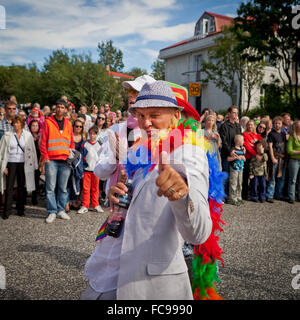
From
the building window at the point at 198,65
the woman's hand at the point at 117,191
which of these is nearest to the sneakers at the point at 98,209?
the woman's hand at the point at 117,191

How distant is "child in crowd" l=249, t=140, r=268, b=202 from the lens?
7.30m

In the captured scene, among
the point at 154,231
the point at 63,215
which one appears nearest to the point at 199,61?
the point at 63,215

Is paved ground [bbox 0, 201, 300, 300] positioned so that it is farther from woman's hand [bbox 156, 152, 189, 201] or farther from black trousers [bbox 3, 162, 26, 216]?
woman's hand [bbox 156, 152, 189, 201]

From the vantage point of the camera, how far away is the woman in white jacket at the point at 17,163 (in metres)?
5.50

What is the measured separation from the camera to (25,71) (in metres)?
33.4

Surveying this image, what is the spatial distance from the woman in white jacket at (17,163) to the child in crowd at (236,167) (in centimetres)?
460

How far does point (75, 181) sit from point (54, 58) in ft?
97.8

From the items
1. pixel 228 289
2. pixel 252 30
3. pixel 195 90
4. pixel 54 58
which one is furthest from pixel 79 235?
pixel 54 58

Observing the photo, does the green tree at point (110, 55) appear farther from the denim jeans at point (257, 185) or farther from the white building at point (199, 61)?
the denim jeans at point (257, 185)

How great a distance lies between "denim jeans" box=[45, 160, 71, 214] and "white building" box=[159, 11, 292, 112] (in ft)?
70.5

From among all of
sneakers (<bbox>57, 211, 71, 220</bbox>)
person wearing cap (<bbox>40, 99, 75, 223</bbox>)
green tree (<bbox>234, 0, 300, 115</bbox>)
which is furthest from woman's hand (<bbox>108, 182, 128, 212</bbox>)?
green tree (<bbox>234, 0, 300, 115</bbox>)

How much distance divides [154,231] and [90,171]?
4896mm

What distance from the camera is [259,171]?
287 inches

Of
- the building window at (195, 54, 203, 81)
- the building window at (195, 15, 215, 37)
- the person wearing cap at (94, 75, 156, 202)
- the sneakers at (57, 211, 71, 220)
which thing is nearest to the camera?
the person wearing cap at (94, 75, 156, 202)
